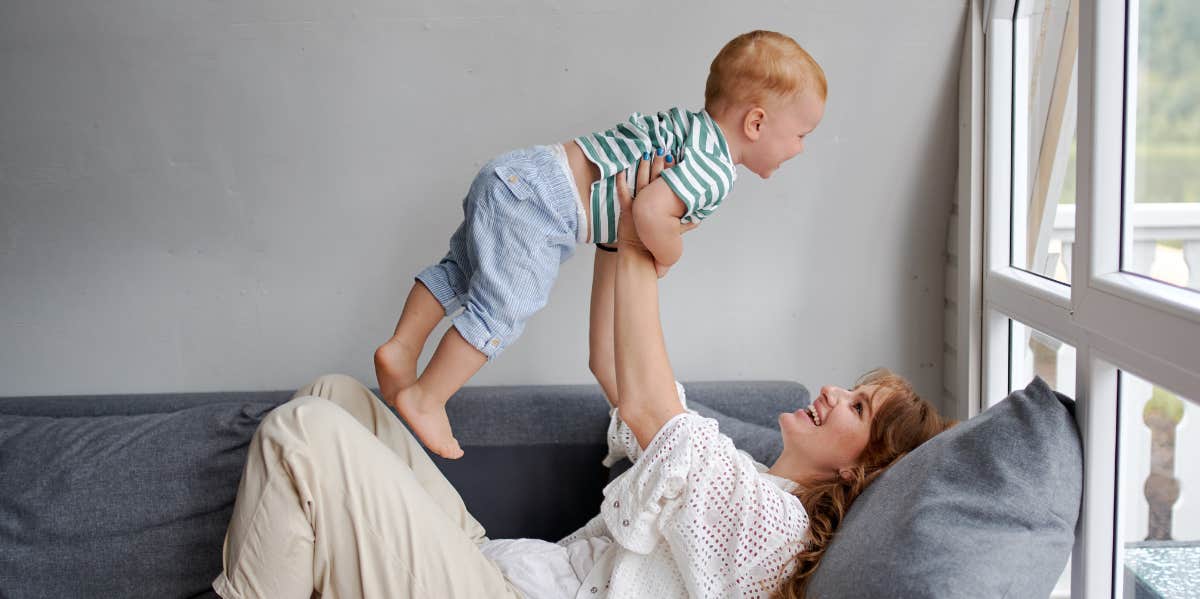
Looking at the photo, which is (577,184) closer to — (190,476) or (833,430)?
(833,430)

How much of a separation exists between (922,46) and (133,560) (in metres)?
2.26

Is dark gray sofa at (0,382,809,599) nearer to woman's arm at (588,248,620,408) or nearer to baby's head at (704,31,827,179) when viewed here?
woman's arm at (588,248,620,408)

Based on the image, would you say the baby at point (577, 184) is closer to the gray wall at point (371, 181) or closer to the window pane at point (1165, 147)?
the window pane at point (1165, 147)

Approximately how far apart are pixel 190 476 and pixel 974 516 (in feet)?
5.31

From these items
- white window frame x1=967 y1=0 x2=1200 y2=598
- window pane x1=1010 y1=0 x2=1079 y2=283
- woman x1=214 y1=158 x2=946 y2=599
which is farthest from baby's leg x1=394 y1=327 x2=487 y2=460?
window pane x1=1010 y1=0 x2=1079 y2=283

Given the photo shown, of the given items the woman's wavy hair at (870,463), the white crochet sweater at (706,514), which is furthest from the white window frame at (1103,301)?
the white crochet sweater at (706,514)

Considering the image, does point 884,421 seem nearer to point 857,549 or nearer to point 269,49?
point 857,549

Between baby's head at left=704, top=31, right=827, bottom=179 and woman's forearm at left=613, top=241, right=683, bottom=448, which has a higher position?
baby's head at left=704, top=31, right=827, bottom=179

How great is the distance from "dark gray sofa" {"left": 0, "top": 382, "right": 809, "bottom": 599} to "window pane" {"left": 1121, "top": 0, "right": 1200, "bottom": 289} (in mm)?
846

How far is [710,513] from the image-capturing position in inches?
61.1

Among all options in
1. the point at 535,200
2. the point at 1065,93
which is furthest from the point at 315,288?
the point at 1065,93

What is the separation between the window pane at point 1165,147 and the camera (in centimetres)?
152

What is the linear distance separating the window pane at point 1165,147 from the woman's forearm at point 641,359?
85cm

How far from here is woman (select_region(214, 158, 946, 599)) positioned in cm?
155
